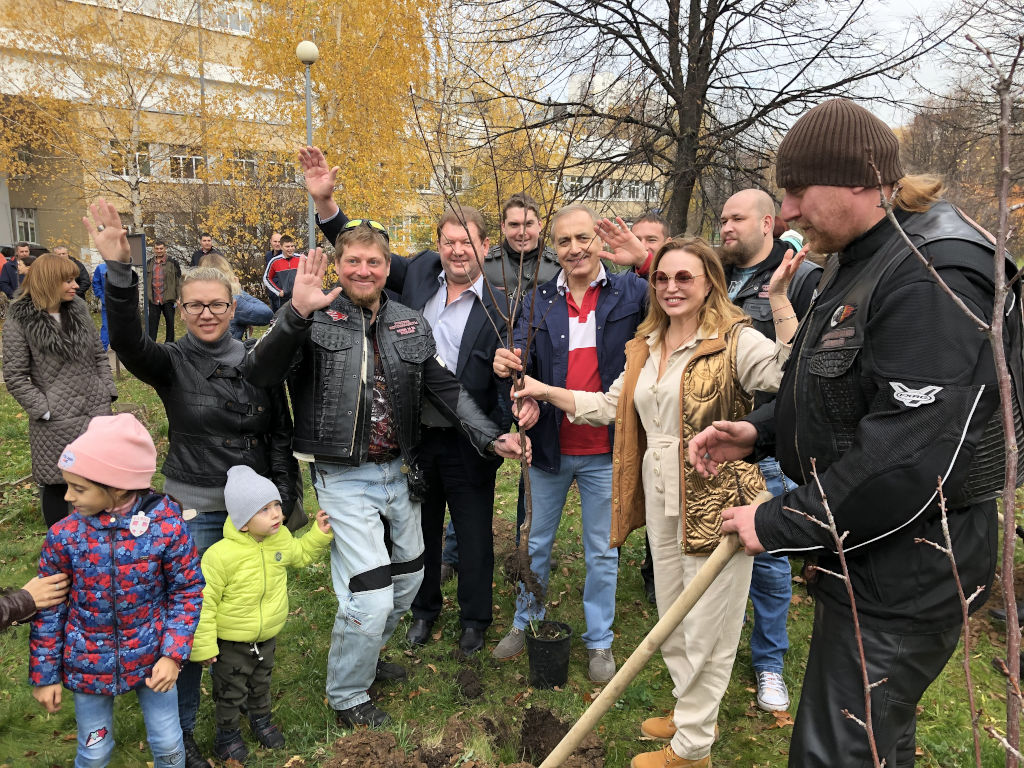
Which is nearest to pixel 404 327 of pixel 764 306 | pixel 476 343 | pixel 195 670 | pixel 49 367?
pixel 476 343

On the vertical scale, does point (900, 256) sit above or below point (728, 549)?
above

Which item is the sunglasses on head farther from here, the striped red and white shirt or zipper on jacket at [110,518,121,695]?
zipper on jacket at [110,518,121,695]

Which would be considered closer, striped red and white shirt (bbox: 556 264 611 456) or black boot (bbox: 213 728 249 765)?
black boot (bbox: 213 728 249 765)

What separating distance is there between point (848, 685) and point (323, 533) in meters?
2.29

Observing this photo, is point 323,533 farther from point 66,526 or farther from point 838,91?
point 838,91

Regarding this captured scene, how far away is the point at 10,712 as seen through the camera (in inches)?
135

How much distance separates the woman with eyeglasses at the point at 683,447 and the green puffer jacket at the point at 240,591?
160 centimetres

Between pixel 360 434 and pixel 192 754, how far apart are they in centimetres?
156

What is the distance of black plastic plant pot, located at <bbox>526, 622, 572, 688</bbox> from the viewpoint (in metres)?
3.56

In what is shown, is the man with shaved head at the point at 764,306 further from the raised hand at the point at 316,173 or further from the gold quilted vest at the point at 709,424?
the raised hand at the point at 316,173

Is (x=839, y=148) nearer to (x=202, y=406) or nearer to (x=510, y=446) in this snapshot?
(x=510, y=446)

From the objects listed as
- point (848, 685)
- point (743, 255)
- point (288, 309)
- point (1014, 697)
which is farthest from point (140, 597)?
point (743, 255)

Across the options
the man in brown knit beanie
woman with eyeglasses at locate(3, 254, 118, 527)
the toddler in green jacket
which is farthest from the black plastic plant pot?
woman with eyeglasses at locate(3, 254, 118, 527)

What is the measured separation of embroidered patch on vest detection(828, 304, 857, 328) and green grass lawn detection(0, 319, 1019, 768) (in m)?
1.55
